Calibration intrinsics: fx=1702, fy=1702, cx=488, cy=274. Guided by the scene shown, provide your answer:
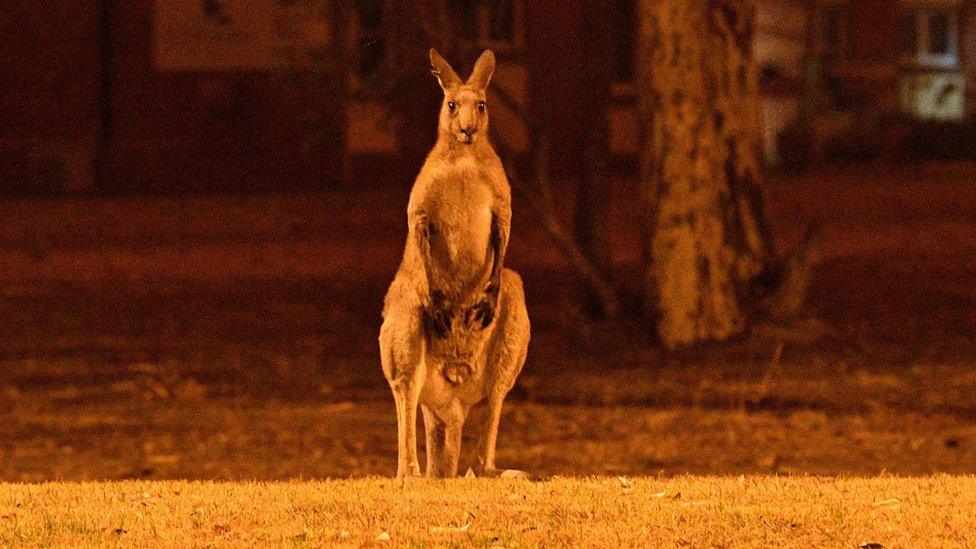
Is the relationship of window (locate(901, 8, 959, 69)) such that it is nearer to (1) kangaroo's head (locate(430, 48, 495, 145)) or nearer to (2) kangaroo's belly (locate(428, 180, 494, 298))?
(1) kangaroo's head (locate(430, 48, 495, 145))

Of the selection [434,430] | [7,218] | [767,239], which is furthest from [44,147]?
[434,430]

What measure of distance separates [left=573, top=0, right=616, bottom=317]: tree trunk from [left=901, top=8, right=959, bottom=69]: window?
102 ft

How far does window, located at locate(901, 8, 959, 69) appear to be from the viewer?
152 ft

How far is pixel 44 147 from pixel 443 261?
26.4 m

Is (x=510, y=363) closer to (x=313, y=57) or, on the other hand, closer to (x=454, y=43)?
(x=454, y=43)

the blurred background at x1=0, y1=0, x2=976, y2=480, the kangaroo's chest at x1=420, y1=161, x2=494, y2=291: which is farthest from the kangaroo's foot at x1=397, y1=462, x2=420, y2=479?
the blurred background at x1=0, y1=0, x2=976, y2=480

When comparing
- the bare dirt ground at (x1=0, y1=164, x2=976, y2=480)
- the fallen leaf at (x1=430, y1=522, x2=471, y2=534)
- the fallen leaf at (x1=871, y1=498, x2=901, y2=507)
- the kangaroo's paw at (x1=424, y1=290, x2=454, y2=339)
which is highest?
the kangaroo's paw at (x1=424, y1=290, x2=454, y2=339)

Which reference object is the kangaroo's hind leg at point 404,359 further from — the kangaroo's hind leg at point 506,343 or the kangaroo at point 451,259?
the kangaroo's hind leg at point 506,343

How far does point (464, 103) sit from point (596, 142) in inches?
370

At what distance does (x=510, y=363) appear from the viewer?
7.54 metres

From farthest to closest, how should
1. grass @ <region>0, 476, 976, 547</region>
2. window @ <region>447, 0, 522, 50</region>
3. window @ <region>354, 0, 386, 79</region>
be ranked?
window @ <region>447, 0, 522, 50</region> < window @ <region>354, 0, 386, 79</region> < grass @ <region>0, 476, 976, 547</region>

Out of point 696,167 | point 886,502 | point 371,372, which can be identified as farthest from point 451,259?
point 371,372

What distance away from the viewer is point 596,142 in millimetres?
16422

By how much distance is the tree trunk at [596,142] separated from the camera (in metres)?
16.3
